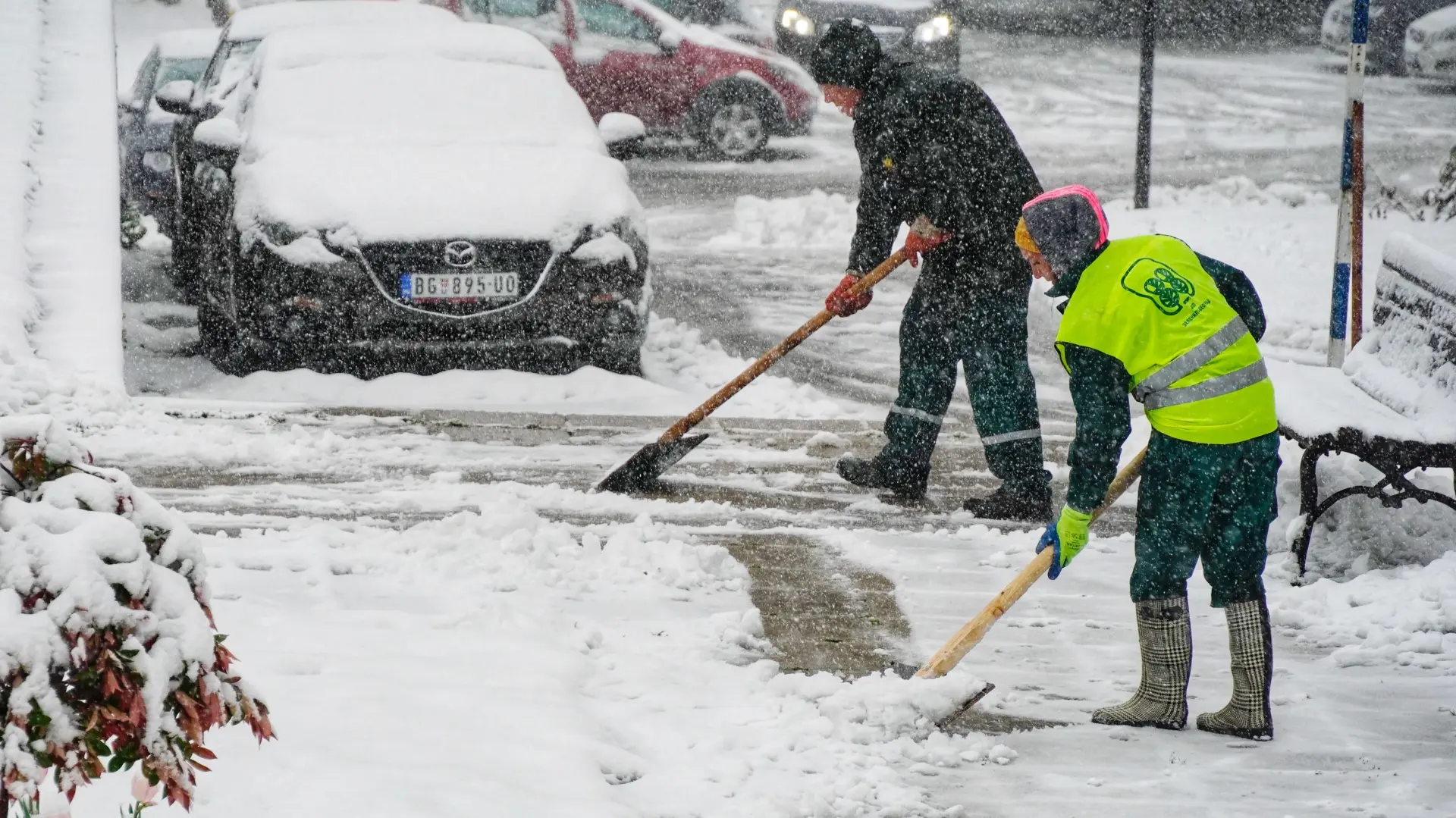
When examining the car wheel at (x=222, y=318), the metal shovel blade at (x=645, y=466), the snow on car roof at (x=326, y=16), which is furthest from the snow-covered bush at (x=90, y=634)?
the snow on car roof at (x=326, y=16)

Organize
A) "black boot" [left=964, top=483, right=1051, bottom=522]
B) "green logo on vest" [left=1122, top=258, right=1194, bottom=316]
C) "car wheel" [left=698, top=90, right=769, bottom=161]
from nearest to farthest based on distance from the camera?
"green logo on vest" [left=1122, top=258, right=1194, bottom=316] → "black boot" [left=964, top=483, right=1051, bottom=522] → "car wheel" [left=698, top=90, right=769, bottom=161]

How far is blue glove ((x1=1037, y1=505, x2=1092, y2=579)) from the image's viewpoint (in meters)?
4.07

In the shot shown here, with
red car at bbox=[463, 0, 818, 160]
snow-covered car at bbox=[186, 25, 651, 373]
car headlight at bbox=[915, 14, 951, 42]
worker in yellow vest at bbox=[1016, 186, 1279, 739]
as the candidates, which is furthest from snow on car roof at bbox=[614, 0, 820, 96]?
worker in yellow vest at bbox=[1016, 186, 1279, 739]

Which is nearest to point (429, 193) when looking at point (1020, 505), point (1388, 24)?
point (1020, 505)

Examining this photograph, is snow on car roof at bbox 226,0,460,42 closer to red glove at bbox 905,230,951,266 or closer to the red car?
the red car

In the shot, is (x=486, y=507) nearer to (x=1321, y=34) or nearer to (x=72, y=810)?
(x=72, y=810)

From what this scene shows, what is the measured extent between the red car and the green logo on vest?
11264 millimetres

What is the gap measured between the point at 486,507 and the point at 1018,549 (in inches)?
68.7

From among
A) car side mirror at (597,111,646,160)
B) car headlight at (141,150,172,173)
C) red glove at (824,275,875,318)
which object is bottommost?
car headlight at (141,150,172,173)

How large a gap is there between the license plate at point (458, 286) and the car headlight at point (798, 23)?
10.6 m

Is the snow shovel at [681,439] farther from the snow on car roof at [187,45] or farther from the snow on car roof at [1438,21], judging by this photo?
the snow on car roof at [1438,21]

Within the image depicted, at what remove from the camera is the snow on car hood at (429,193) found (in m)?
7.62

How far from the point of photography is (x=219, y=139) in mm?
8109

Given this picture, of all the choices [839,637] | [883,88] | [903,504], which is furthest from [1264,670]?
[883,88]
